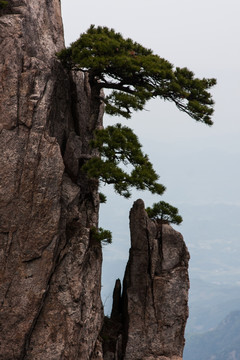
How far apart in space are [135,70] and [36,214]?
846 cm

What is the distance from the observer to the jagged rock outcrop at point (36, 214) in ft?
62.7

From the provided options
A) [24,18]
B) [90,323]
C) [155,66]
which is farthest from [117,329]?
[24,18]

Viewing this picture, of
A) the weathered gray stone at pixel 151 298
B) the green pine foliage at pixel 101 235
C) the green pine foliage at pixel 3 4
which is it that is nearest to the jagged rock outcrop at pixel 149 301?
the weathered gray stone at pixel 151 298

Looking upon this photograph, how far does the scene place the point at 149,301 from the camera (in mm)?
23938

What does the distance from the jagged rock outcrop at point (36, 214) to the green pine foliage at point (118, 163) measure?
1.63m

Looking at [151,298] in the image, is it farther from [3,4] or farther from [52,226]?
A: [3,4]

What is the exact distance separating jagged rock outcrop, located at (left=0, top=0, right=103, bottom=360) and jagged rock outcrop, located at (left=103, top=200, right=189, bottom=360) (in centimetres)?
315

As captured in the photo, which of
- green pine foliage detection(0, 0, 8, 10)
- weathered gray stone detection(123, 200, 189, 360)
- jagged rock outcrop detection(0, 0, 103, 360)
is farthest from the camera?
weathered gray stone detection(123, 200, 189, 360)

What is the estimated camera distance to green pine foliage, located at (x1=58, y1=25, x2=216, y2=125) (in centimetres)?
2042

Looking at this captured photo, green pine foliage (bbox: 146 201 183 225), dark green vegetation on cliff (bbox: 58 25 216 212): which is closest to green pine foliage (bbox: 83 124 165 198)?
dark green vegetation on cliff (bbox: 58 25 216 212)

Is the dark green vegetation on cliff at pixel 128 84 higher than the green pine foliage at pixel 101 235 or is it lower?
higher

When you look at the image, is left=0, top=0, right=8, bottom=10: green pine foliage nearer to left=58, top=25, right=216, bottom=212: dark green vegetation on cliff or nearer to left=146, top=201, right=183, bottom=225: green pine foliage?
left=58, top=25, right=216, bottom=212: dark green vegetation on cliff

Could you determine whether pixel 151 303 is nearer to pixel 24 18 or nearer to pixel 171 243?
pixel 171 243

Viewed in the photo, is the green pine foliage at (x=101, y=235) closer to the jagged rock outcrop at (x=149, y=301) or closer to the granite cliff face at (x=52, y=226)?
the granite cliff face at (x=52, y=226)
